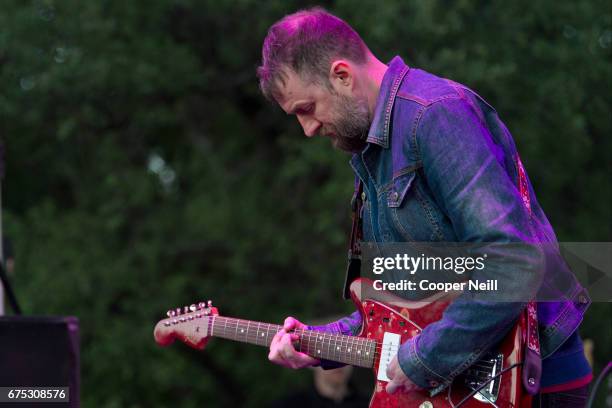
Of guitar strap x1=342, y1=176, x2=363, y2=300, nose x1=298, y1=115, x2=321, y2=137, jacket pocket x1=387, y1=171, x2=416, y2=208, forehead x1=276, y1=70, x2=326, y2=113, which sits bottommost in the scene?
guitar strap x1=342, y1=176, x2=363, y2=300

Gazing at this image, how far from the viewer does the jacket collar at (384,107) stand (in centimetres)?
309

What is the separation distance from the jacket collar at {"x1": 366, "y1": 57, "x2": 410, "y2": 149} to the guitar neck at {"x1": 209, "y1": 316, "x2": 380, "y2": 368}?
0.68 meters

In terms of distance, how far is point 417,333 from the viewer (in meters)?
3.09

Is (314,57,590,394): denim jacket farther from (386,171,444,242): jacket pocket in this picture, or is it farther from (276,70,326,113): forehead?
(276,70,326,113): forehead

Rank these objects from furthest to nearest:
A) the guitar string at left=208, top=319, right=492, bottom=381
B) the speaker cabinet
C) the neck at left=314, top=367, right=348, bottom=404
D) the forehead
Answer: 1. the neck at left=314, top=367, right=348, bottom=404
2. the speaker cabinet
3. the guitar string at left=208, top=319, right=492, bottom=381
4. the forehead

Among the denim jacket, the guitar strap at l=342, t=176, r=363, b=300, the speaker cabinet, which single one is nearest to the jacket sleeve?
the denim jacket

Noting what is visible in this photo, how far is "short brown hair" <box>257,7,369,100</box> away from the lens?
3119mm

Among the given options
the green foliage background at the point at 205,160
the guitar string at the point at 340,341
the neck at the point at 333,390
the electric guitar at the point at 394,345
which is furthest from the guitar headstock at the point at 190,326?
the green foliage background at the point at 205,160

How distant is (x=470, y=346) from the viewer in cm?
287

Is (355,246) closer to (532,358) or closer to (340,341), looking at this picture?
(340,341)

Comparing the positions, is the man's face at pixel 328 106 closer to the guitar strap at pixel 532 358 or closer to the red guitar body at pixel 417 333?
the red guitar body at pixel 417 333

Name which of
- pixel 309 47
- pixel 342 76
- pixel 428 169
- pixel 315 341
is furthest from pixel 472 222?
pixel 315 341

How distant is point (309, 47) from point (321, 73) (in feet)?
0.30

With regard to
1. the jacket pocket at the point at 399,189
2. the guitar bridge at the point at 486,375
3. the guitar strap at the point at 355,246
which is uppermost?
the jacket pocket at the point at 399,189
